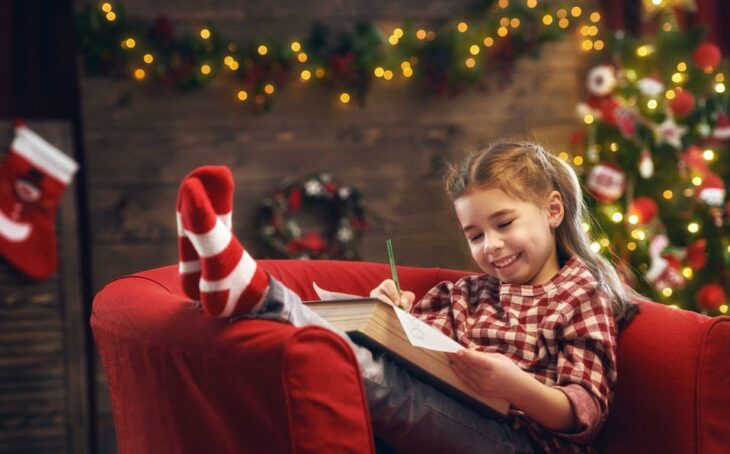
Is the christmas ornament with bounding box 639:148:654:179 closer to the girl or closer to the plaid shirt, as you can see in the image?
the girl

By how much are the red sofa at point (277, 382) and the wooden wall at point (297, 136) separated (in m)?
1.61

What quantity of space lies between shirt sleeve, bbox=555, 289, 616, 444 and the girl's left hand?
0.41ft

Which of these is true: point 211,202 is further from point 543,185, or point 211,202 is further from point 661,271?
point 661,271

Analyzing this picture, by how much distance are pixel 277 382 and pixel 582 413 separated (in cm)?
58

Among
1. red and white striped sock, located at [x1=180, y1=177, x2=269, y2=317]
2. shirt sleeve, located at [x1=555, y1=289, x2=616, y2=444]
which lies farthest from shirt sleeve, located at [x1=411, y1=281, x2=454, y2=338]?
red and white striped sock, located at [x1=180, y1=177, x2=269, y2=317]

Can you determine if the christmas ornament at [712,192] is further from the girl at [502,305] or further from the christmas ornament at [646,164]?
the girl at [502,305]

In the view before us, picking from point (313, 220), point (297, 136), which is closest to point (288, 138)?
point (297, 136)

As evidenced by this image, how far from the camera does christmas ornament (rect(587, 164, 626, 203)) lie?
325cm

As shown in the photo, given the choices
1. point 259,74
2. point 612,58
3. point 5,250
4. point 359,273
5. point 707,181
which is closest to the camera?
point 359,273

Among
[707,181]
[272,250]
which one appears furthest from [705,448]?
[272,250]

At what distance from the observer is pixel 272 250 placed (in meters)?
3.35

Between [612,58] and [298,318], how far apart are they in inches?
109

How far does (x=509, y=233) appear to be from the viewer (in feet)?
5.24

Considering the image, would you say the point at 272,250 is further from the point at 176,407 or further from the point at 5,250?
the point at 176,407
